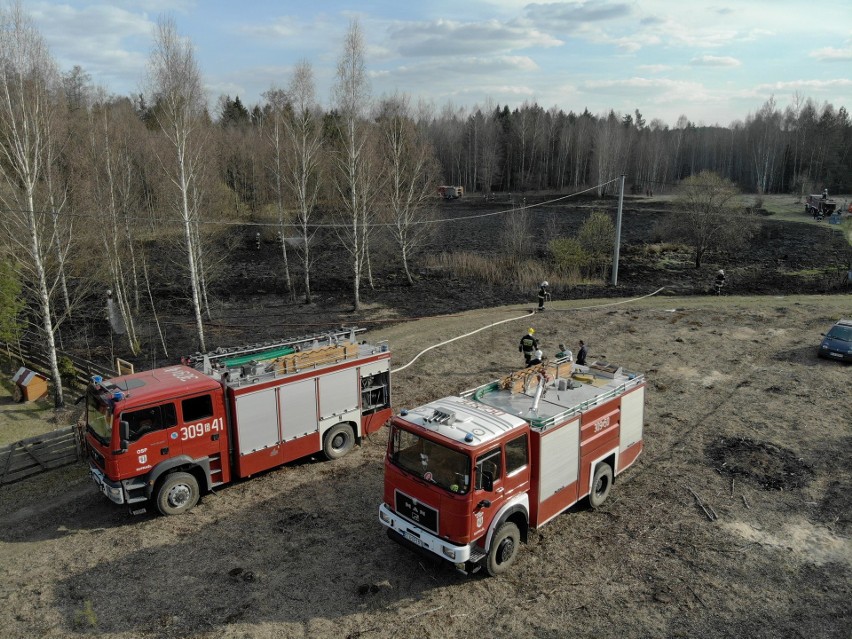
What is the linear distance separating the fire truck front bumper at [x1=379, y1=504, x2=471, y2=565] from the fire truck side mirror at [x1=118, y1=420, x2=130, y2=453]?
196 inches

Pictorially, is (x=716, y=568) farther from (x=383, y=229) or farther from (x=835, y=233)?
(x=835, y=233)

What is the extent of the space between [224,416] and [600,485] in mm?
8072

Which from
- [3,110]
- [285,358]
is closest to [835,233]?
[285,358]

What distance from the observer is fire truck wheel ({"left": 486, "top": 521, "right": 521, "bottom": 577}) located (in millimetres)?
9375

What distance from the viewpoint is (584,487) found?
11141 millimetres

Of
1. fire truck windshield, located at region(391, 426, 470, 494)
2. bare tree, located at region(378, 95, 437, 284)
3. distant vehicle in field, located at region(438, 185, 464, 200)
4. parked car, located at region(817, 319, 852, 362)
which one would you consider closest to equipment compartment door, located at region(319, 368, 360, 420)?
fire truck windshield, located at region(391, 426, 470, 494)

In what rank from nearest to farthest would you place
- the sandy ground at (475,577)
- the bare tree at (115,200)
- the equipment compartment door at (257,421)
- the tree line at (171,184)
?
the sandy ground at (475,577) → the equipment compartment door at (257,421) → the tree line at (171,184) → the bare tree at (115,200)

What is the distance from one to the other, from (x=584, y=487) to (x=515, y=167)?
97.3m

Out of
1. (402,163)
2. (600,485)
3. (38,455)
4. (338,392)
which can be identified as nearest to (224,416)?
(338,392)

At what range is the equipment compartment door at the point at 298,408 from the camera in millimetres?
12914

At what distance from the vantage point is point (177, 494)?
1166 centimetres

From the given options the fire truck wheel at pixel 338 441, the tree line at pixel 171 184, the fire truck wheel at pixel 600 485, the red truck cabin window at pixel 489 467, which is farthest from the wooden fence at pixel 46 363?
the fire truck wheel at pixel 600 485

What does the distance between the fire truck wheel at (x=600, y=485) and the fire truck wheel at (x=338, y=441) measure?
607 centimetres

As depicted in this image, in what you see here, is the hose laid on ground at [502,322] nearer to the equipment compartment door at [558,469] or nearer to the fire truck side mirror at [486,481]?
the equipment compartment door at [558,469]
